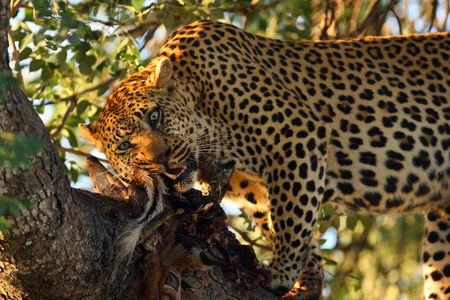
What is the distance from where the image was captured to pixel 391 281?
9789mm

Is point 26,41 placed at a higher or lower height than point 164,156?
higher

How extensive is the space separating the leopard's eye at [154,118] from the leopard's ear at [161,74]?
314 millimetres

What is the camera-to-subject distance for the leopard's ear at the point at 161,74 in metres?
5.94

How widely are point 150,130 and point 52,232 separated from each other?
7.08 feet

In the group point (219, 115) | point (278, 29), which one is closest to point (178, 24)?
point (278, 29)

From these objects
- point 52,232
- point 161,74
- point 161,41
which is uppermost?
point 52,232

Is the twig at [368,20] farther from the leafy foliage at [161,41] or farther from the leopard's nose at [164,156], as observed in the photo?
the leopard's nose at [164,156]

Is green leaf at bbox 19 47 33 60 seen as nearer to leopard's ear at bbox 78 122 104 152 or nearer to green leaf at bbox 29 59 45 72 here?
green leaf at bbox 29 59 45 72

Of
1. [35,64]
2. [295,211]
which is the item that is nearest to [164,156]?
[295,211]

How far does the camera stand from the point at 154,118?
578 centimetres

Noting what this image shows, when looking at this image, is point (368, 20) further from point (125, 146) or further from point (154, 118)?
point (125, 146)

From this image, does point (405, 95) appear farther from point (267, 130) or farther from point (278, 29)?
point (278, 29)

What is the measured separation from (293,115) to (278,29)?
11.4 ft

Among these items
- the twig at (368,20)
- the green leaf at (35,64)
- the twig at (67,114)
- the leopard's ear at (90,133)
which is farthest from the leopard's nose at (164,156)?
the twig at (368,20)
